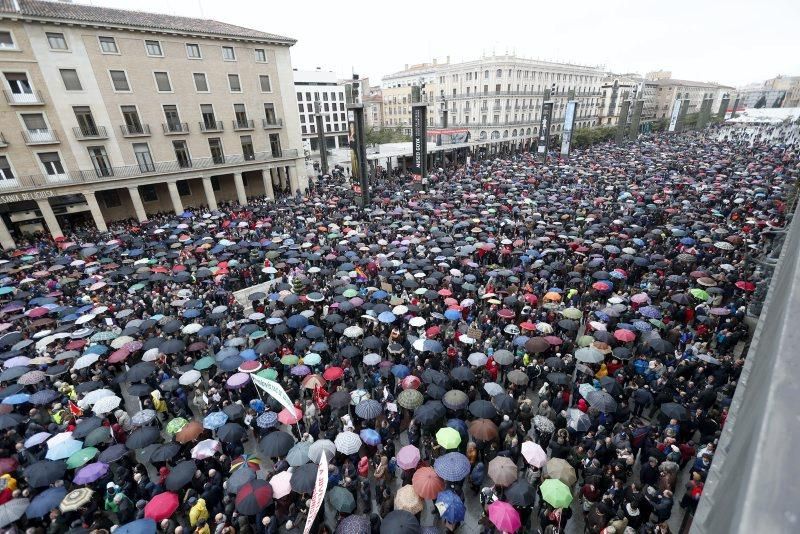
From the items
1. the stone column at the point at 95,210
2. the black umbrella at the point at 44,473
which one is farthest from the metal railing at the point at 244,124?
the black umbrella at the point at 44,473

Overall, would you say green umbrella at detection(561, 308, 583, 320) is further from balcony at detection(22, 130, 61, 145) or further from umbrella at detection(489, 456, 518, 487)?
balcony at detection(22, 130, 61, 145)

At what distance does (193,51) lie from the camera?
106ft

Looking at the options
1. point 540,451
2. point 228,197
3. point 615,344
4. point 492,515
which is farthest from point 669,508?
point 228,197

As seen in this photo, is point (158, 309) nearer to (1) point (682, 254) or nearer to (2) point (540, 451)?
(2) point (540, 451)

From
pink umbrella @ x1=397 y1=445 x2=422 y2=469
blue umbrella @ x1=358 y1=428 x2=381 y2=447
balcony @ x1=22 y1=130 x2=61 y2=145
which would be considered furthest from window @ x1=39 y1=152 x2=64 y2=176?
pink umbrella @ x1=397 y1=445 x2=422 y2=469

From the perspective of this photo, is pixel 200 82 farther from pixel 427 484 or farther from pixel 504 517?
pixel 504 517

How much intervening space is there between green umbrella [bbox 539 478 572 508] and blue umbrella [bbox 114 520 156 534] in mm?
7380

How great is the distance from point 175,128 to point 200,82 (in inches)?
180

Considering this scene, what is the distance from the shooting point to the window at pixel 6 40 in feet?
80.6

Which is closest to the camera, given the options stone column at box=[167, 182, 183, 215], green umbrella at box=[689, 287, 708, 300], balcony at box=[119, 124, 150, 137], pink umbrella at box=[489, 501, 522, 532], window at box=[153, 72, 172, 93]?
pink umbrella at box=[489, 501, 522, 532]

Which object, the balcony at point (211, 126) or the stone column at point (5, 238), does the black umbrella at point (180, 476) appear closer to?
the stone column at point (5, 238)

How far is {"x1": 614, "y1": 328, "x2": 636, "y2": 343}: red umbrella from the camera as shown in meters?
12.2

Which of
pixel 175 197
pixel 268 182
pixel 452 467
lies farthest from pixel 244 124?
pixel 452 467

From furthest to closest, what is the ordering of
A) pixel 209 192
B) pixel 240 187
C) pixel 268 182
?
pixel 268 182 < pixel 240 187 < pixel 209 192
